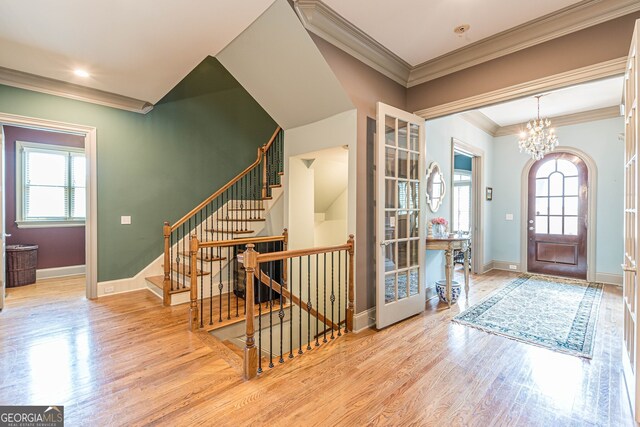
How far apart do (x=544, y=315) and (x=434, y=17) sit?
349cm

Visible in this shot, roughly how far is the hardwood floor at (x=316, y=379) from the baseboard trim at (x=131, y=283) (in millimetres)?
907

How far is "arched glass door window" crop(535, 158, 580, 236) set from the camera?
534 cm

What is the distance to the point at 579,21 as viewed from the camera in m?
2.44

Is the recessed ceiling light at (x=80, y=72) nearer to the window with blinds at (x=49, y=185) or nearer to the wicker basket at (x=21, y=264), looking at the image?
the window with blinds at (x=49, y=185)

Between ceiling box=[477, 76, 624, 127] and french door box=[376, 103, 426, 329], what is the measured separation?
5.86 ft

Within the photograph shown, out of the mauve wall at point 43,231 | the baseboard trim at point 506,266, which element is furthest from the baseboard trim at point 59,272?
the baseboard trim at point 506,266

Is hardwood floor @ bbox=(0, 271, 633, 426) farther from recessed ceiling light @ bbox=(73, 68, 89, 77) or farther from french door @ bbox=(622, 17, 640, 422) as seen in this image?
recessed ceiling light @ bbox=(73, 68, 89, 77)

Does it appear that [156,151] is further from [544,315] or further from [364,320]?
[544,315]

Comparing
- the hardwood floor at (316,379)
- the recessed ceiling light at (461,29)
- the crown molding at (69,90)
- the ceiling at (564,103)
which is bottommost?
the hardwood floor at (316,379)

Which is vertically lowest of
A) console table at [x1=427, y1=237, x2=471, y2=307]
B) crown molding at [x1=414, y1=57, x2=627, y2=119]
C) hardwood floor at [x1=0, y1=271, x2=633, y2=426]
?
hardwood floor at [x1=0, y1=271, x2=633, y2=426]

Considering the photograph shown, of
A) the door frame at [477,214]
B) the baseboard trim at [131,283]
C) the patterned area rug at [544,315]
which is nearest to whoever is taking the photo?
the patterned area rug at [544,315]

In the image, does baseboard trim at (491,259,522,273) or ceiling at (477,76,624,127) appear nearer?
ceiling at (477,76,624,127)

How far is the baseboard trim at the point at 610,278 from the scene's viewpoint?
4879 millimetres

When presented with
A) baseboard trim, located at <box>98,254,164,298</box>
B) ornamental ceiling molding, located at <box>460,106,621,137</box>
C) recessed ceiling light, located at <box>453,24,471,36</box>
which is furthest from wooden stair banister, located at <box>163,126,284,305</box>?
ornamental ceiling molding, located at <box>460,106,621,137</box>
